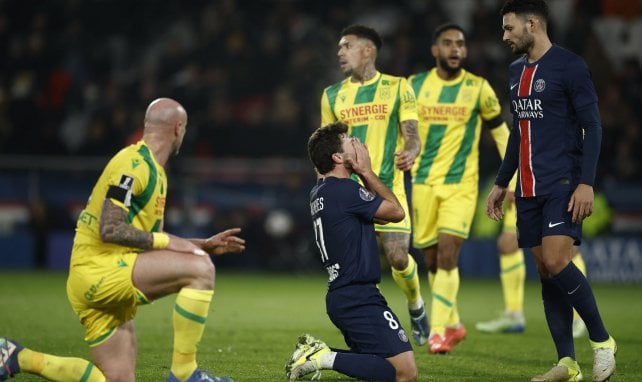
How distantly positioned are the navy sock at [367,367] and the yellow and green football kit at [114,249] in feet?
4.43

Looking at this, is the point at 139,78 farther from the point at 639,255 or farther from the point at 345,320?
the point at 345,320

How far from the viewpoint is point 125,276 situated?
5883 mm

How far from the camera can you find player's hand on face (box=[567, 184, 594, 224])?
6477 millimetres

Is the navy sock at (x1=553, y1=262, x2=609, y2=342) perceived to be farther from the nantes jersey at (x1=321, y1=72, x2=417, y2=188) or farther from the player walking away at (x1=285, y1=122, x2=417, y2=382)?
the nantes jersey at (x1=321, y1=72, x2=417, y2=188)

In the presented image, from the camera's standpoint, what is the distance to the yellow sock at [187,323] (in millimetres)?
5887

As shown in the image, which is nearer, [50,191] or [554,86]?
[554,86]

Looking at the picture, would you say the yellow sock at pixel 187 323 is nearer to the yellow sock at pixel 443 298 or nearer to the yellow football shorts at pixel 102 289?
the yellow football shorts at pixel 102 289

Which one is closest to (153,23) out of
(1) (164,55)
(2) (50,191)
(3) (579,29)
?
(1) (164,55)

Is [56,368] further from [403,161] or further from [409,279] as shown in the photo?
[409,279]

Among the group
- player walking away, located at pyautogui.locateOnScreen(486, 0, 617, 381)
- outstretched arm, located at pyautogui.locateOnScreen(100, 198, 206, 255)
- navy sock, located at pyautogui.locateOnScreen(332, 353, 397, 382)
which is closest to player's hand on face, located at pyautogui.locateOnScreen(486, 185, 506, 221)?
player walking away, located at pyautogui.locateOnScreen(486, 0, 617, 381)

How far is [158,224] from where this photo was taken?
245 inches

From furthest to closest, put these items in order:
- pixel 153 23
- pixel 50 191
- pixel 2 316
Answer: pixel 153 23 < pixel 50 191 < pixel 2 316

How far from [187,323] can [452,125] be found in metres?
4.14

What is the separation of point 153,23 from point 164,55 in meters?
1.74
